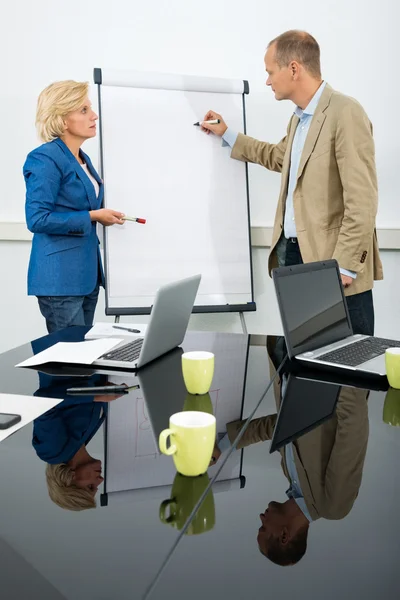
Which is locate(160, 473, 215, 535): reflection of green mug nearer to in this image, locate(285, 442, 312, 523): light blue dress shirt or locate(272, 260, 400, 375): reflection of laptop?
locate(285, 442, 312, 523): light blue dress shirt

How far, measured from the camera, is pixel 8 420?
858 mm

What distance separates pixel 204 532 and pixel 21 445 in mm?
341

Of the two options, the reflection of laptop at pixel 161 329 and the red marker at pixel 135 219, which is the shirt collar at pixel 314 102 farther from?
the reflection of laptop at pixel 161 329

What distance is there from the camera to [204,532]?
58 centimetres

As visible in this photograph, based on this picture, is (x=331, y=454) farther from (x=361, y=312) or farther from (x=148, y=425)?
(x=361, y=312)

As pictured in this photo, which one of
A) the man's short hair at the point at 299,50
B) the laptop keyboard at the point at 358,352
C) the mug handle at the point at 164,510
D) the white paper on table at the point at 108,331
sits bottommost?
the mug handle at the point at 164,510

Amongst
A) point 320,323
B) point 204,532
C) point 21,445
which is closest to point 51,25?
point 320,323

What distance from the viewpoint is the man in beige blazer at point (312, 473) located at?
568 millimetres

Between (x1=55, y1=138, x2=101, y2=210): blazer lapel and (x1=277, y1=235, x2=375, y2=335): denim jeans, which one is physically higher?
(x1=55, y1=138, x2=101, y2=210): blazer lapel

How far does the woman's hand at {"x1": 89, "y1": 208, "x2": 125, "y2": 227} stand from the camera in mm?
2326

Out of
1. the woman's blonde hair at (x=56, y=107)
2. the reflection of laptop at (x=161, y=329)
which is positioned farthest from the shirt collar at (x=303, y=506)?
the woman's blonde hair at (x=56, y=107)

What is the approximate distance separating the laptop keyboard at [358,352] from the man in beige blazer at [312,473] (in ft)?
0.67

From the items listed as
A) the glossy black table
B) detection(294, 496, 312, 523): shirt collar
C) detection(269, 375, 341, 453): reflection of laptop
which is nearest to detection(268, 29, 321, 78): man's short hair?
detection(269, 375, 341, 453): reflection of laptop

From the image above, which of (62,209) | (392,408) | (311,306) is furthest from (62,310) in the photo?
(392,408)
